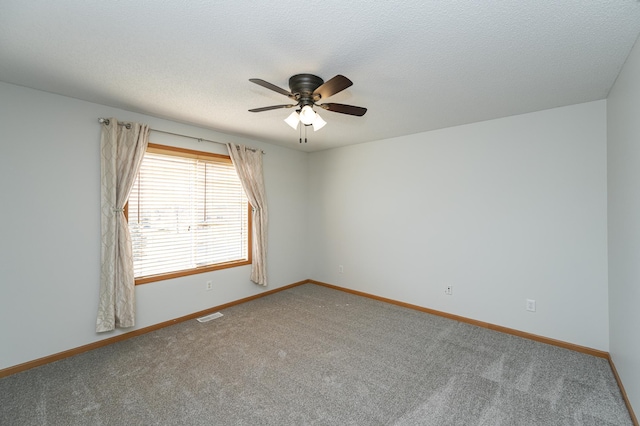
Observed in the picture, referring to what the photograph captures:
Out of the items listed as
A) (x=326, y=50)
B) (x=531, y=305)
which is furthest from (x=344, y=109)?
(x=531, y=305)

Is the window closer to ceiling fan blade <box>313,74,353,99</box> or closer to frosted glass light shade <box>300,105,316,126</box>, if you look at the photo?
frosted glass light shade <box>300,105,316,126</box>

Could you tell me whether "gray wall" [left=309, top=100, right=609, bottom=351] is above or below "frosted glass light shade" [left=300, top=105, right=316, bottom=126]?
below

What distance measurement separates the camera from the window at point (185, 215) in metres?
3.29

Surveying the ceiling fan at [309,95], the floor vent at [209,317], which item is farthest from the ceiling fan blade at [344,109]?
the floor vent at [209,317]

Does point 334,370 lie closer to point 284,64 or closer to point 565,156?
point 284,64

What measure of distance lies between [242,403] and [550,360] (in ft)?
9.21

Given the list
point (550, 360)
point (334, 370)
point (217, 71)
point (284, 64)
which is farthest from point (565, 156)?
point (217, 71)

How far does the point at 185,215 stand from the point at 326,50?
110 inches

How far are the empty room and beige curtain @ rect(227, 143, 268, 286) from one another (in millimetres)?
32

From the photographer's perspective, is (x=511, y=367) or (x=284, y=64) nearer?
(x=284, y=64)

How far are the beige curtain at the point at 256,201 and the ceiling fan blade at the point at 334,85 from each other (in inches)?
89.6

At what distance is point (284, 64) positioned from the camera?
2062 millimetres

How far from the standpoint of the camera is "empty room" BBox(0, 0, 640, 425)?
179 cm

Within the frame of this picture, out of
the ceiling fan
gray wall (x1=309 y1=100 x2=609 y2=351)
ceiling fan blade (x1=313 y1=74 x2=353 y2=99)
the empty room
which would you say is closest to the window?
the empty room
